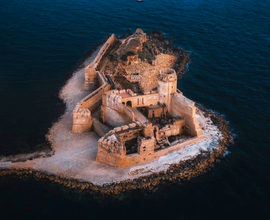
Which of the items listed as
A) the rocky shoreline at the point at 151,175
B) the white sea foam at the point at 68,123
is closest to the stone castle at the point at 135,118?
the white sea foam at the point at 68,123

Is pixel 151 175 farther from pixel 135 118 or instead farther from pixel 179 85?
pixel 179 85

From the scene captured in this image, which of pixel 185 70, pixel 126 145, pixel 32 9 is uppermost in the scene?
pixel 32 9

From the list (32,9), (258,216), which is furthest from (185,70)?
(32,9)

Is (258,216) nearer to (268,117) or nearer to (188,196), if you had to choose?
(188,196)

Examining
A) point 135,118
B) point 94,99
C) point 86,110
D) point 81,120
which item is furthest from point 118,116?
point 94,99

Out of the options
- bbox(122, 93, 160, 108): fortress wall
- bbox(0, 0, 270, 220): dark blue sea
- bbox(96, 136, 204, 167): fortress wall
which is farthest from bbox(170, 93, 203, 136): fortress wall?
bbox(96, 136, 204, 167): fortress wall

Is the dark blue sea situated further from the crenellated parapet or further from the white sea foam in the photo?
the crenellated parapet

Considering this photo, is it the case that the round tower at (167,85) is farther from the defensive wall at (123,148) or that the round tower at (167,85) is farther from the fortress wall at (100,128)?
the fortress wall at (100,128)
